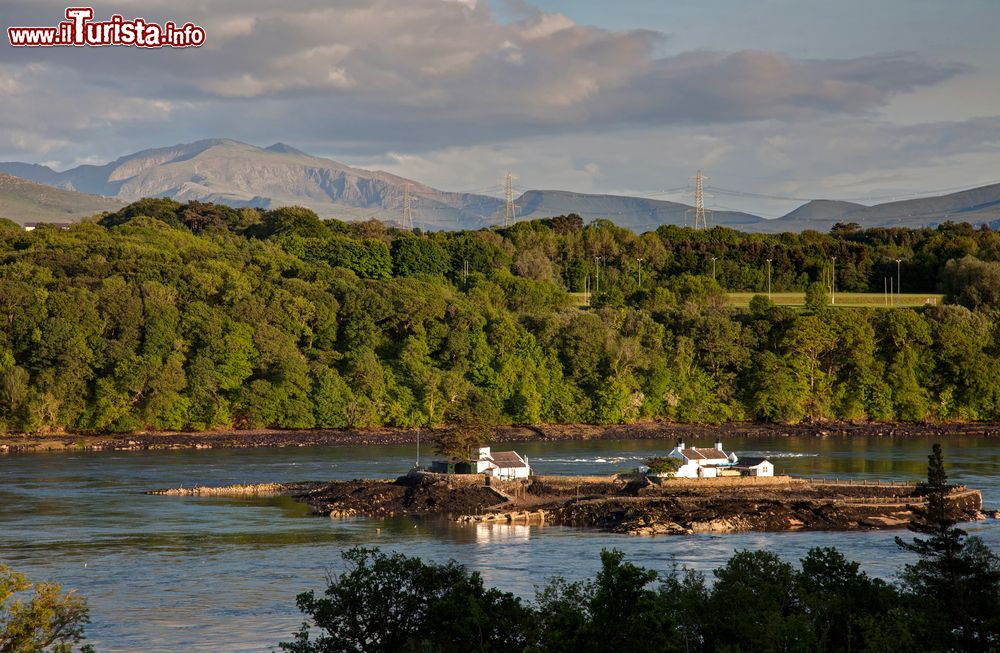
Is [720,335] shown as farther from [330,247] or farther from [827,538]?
[827,538]

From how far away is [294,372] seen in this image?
7856 cm

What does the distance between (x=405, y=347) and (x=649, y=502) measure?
39315mm

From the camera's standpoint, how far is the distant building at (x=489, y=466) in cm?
5241

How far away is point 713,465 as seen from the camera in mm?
52375

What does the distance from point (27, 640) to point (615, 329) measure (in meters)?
70.5

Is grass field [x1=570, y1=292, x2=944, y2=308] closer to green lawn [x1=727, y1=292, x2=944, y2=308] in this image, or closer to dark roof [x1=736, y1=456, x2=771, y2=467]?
green lawn [x1=727, y1=292, x2=944, y2=308]

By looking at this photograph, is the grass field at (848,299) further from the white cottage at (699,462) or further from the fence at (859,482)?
the fence at (859,482)

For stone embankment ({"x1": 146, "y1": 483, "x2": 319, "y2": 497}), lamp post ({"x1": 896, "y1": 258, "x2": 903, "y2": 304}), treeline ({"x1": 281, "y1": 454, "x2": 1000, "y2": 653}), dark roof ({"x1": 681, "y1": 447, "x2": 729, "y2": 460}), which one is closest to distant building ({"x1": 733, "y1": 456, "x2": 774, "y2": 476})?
dark roof ({"x1": 681, "y1": 447, "x2": 729, "y2": 460})

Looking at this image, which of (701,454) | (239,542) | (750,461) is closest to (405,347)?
(701,454)

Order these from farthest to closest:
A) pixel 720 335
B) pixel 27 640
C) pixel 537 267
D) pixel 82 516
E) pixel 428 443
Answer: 1. pixel 537 267
2. pixel 720 335
3. pixel 428 443
4. pixel 82 516
5. pixel 27 640

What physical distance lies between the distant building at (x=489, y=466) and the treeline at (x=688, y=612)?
93.8ft

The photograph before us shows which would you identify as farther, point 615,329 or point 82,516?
point 615,329

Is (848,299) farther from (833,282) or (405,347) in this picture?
(405,347)

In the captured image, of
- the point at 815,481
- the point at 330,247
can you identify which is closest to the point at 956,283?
the point at 330,247
